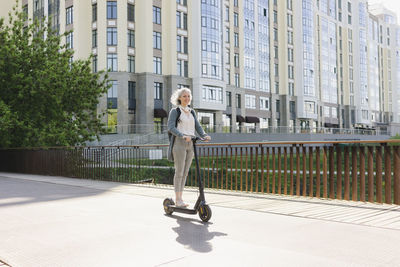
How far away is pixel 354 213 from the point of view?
19.2 ft

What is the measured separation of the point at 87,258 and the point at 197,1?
149 feet

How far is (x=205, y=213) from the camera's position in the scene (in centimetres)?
550

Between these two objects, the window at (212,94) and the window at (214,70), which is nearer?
the window at (212,94)

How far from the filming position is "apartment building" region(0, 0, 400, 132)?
42.2 m

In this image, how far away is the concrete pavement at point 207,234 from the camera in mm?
3727

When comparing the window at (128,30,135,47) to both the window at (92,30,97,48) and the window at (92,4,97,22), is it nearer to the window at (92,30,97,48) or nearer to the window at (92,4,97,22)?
the window at (92,30,97,48)

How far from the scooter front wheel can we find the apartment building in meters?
21.2

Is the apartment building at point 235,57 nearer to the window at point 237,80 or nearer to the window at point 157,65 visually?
the window at point 157,65

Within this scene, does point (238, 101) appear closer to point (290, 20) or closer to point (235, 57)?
point (235, 57)

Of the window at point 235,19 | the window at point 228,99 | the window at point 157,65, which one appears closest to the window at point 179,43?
the window at point 157,65

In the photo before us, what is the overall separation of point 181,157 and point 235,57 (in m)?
50.2

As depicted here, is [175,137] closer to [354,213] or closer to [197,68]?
[354,213]

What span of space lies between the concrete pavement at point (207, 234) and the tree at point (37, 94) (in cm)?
1350

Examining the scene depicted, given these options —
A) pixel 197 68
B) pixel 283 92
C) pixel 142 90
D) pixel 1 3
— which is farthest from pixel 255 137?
pixel 1 3
